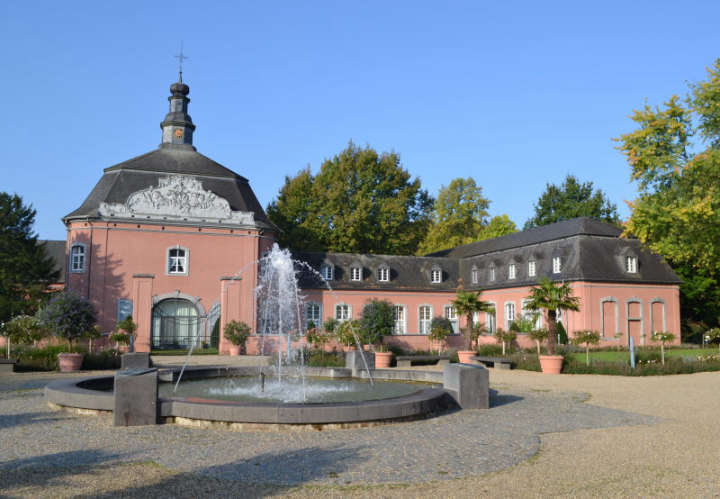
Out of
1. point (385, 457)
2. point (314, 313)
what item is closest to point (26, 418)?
point (385, 457)

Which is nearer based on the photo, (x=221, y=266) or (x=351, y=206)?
(x=221, y=266)

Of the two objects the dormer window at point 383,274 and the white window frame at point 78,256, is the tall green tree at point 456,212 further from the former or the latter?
the white window frame at point 78,256

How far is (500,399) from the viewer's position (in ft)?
40.6

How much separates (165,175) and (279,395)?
74.6 feet

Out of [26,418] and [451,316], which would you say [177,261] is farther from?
[26,418]

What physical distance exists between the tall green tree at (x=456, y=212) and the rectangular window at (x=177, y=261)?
2606 cm

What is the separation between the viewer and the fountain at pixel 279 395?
8.50 metres

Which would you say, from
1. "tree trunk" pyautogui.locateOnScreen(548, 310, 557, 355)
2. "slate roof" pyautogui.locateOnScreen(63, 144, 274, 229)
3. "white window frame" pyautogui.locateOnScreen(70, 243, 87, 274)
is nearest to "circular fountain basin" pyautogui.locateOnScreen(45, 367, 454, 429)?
"tree trunk" pyautogui.locateOnScreen(548, 310, 557, 355)

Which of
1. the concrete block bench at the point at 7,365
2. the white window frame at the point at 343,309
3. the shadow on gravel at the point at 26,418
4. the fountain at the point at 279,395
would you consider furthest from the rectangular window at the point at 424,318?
the shadow on gravel at the point at 26,418

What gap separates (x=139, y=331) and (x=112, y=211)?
20.0 ft

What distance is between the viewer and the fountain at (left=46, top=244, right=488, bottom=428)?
8500 mm

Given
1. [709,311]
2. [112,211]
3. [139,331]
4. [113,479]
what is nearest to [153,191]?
[112,211]

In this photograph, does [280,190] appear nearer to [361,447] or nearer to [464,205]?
A: [464,205]

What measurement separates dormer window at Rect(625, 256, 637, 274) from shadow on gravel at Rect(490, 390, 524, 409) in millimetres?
23554
